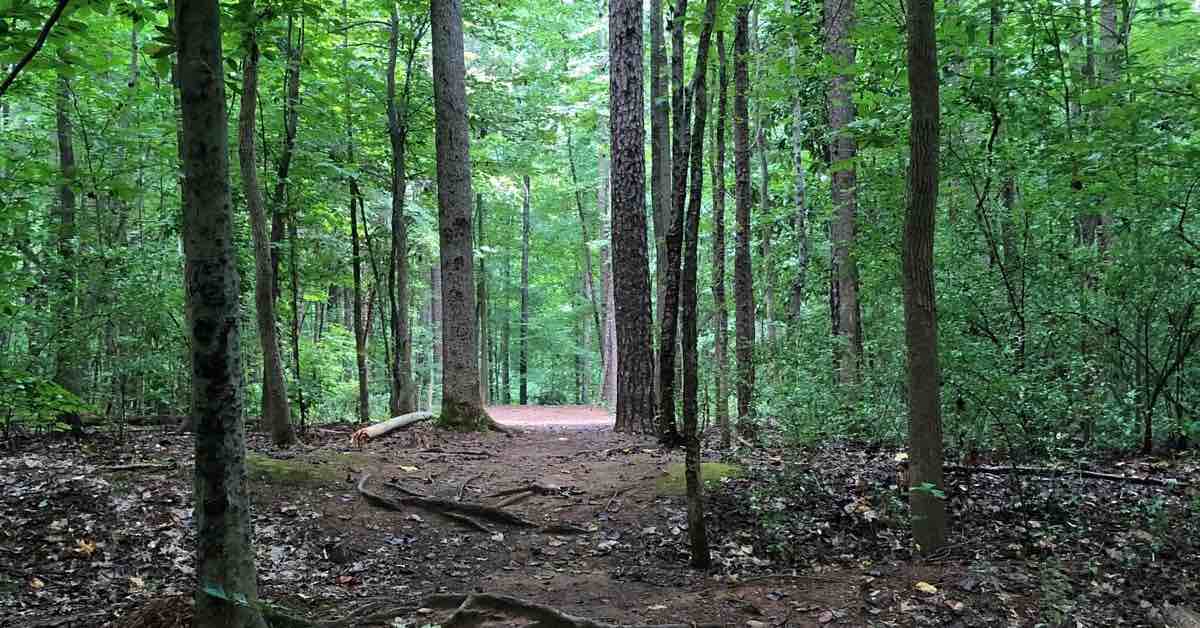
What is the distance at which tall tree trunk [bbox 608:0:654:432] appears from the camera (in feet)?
36.7

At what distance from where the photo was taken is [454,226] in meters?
11.4

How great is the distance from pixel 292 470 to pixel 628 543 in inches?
143

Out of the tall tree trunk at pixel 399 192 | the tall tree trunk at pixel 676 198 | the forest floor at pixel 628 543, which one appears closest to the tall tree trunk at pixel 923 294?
the forest floor at pixel 628 543

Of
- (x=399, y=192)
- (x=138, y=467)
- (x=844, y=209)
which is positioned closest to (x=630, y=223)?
(x=844, y=209)

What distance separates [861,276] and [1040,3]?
3.53 m

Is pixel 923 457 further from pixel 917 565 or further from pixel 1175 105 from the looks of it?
pixel 1175 105

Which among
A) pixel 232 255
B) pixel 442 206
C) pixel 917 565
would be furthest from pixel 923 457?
pixel 442 206

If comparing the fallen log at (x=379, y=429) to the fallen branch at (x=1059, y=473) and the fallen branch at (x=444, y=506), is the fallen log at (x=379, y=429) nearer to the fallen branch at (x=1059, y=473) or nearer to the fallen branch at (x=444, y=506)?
the fallen branch at (x=444, y=506)

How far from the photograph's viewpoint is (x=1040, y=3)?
758 cm

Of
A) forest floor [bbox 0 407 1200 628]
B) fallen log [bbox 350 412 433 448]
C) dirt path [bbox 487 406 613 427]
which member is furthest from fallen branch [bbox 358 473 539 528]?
dirt path [bbox 487 406 613 427]

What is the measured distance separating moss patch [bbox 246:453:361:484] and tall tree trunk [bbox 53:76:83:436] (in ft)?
8.12

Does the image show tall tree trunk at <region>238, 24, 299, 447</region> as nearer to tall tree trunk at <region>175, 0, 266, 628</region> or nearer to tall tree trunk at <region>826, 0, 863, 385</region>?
tall tree trunk at <region>175, 0, 266, 628</region>

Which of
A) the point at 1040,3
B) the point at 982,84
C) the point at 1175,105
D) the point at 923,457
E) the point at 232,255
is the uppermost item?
the point at 1040,3

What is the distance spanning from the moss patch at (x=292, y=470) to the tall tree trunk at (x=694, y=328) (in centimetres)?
398
